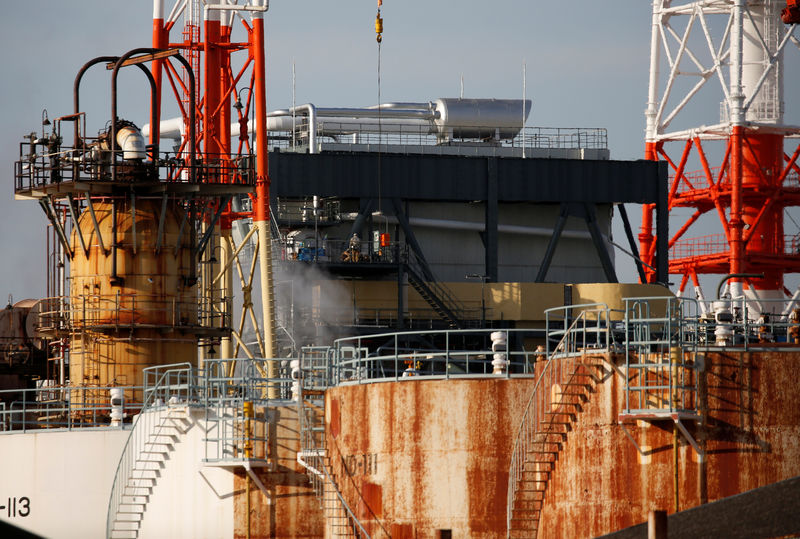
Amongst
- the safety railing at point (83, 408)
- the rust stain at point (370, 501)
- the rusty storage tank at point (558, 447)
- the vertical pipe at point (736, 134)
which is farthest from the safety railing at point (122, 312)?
the vertical pipe at point (736, 134)

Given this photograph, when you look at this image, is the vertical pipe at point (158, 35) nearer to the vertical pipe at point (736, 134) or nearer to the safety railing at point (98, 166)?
the safety railing at point (98, 166)

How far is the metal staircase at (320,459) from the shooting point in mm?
36281

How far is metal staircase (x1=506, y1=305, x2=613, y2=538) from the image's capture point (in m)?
31.9

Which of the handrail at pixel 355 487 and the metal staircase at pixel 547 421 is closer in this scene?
the metal staircase at pixel 547 421

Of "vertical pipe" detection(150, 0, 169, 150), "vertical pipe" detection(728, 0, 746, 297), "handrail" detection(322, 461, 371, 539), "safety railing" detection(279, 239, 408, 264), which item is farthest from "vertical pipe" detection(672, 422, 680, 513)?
"vertical pipe" detection(728, 0, 746, 297)

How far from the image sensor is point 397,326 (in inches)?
2751

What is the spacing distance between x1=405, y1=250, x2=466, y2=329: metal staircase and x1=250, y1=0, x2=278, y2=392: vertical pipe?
1782cm

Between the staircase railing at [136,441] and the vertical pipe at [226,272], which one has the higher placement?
the vertical pipe at [226,272]

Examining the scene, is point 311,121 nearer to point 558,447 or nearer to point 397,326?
point 397,326

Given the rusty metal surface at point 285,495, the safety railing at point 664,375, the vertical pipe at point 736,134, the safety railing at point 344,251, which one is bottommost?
the rusty metal surface at point 285,495

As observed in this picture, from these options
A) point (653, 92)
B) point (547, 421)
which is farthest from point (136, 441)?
point (653, 92)

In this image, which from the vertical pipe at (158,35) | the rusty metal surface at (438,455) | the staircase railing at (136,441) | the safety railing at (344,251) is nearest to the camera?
the rusty metal surface at (438,455)

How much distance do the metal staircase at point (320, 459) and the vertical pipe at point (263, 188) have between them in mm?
12090

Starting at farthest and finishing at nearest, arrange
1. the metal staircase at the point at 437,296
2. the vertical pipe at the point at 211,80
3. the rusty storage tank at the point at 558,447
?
1. the metal staircase at the point at 437,296
2. the vertical pipe at the point at 211,80
3. the rusty storage tank at the point at 558,447
